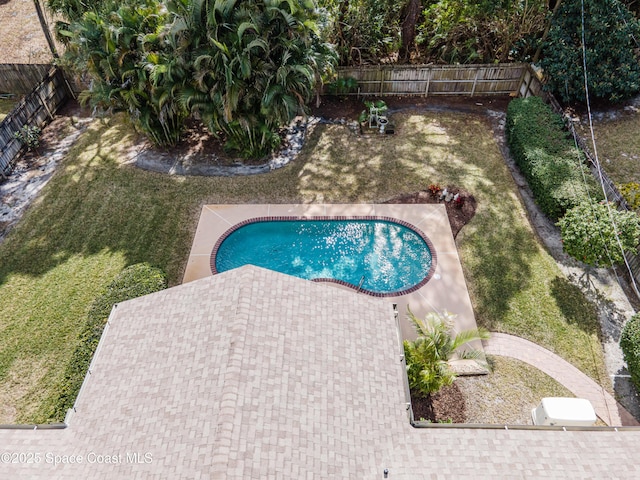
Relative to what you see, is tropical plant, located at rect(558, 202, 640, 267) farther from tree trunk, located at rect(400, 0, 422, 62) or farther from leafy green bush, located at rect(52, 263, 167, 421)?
tree trunk, located at rect(400, 0, 422, 62)

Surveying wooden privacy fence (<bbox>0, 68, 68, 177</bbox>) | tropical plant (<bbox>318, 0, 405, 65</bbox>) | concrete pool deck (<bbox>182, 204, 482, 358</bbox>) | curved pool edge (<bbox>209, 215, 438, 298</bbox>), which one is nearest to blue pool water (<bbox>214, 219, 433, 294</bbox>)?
curved pool edge (<bbox>209, 215, 438, 298</bbox>)

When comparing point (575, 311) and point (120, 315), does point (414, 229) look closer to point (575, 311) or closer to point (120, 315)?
point (575, 311)

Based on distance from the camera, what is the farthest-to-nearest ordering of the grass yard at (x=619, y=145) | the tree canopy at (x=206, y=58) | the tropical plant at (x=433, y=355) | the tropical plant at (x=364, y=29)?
the tropical plant at (x=364, y=29), the grass yard at (x=619, y=145), the tree canopy at (x=206, y=58), the tropical plant at (x=433, y=355)

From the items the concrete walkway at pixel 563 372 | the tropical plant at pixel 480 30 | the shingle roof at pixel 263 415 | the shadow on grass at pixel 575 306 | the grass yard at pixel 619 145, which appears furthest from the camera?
the tropical plant at pixel 480 30

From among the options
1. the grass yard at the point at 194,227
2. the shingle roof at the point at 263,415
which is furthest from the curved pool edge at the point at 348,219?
the shingle roof at the point at 263,415

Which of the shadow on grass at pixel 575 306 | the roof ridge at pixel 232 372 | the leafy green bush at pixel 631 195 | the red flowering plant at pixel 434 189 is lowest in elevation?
the shadow on grass at pixel 575 306

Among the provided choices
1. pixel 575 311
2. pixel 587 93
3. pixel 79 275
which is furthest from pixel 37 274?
pixel 587 93

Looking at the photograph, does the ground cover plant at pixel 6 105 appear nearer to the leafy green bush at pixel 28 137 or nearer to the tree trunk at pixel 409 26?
the leafy green bush at pixel 28 137
